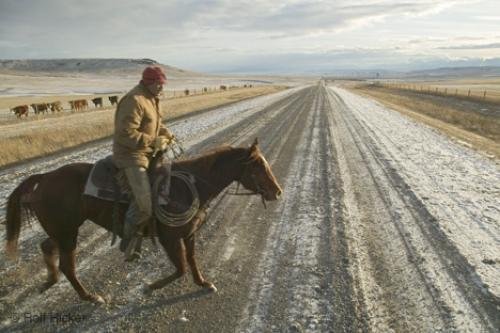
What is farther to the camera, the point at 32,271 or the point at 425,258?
the point at 425,258

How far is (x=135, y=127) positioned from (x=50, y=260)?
2.13 meters

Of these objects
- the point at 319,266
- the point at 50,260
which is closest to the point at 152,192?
the point at 50,260

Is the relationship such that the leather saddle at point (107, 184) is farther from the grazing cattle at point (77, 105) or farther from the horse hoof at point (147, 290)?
the grazing cattle at point (77, 105)

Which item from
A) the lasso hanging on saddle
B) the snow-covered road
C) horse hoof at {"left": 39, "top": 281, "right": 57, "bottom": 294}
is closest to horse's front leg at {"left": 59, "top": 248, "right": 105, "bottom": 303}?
the snow-covered road

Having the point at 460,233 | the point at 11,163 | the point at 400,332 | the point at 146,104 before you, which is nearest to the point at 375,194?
the point at 460,233

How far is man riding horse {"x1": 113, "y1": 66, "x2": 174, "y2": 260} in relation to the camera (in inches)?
184

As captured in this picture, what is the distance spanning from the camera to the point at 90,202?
4.95 metres

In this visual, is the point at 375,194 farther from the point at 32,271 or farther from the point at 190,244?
the point at 32,271

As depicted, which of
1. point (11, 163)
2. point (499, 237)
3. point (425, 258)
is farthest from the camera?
point (11, 163)

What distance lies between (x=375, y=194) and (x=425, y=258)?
130 inches

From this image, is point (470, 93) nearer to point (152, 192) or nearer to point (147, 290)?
point (152, 192)

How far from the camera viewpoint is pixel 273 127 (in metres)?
20.4

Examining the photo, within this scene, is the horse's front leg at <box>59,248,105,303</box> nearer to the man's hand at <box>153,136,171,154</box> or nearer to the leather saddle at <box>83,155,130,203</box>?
the leather saddle at <box>83,155,130,203</box>

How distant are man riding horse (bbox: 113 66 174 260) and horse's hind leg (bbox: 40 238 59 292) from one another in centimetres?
92
